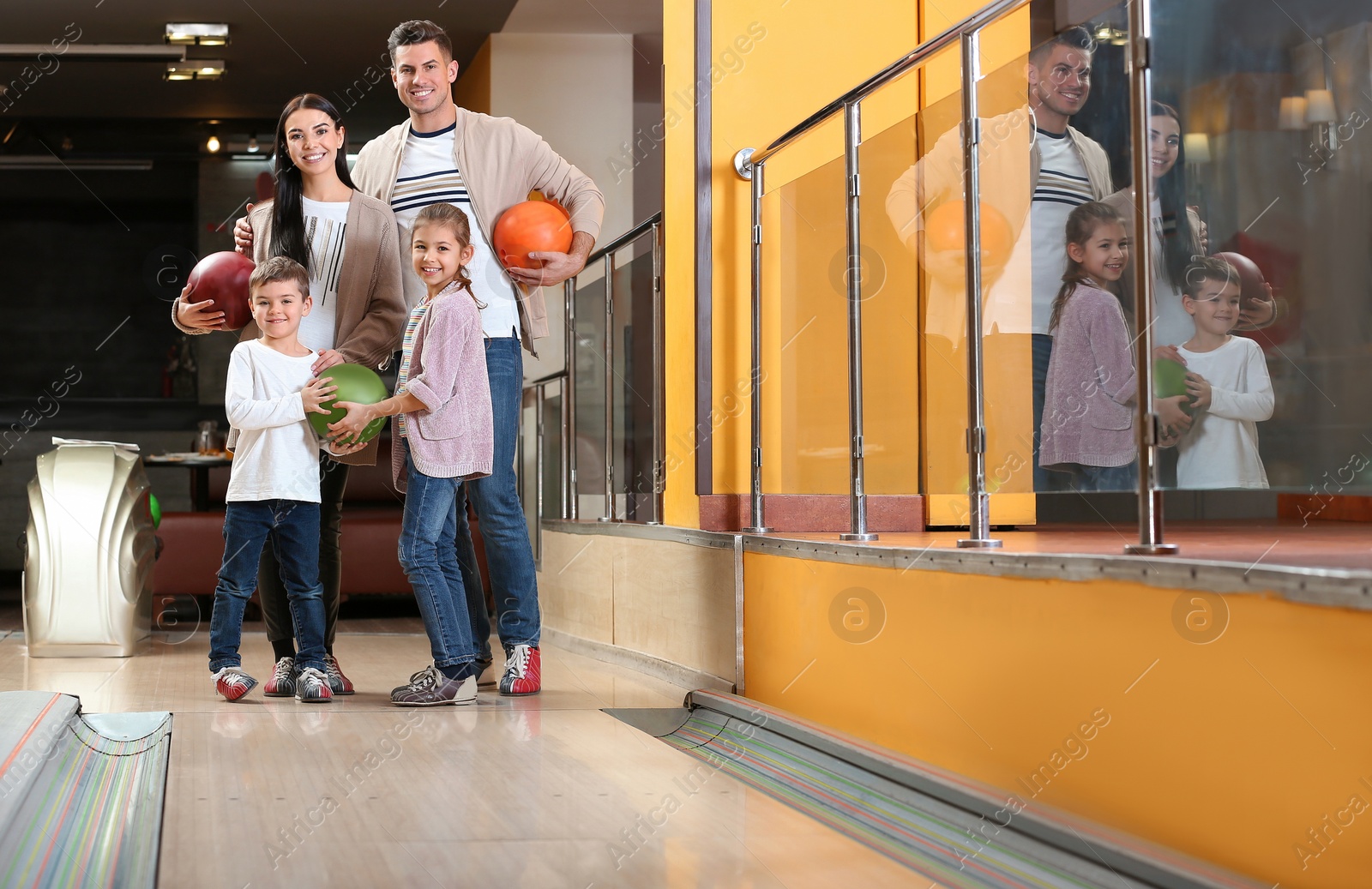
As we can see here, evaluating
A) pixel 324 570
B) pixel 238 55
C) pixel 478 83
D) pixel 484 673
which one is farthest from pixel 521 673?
pixel 238 55

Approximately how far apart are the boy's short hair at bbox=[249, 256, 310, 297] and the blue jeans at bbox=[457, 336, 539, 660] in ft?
1.31

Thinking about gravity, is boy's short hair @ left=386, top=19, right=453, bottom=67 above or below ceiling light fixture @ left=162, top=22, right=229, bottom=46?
below

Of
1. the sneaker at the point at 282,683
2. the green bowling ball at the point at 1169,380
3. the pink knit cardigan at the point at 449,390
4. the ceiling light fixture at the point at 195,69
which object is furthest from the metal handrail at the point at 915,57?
the ceiling light fixture at the point at 195,69

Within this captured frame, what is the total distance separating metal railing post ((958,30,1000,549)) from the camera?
1979 millimetres

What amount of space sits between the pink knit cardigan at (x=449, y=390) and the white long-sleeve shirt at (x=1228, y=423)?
1.44m

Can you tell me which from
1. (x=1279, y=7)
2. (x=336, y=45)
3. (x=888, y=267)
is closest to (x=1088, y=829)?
(x=1279, y=7)

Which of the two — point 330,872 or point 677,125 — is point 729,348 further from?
point 330,872

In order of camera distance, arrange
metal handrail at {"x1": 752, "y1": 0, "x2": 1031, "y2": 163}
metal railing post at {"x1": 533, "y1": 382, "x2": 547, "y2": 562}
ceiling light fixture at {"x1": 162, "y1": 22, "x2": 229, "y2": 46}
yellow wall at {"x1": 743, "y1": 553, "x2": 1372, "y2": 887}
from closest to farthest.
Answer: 1. yellow wall at {"x1": 743, "y1": 553, "x2": 1372, "y2": 887}
2. metal handrail at {"x1": 752, "y1": 0, "x2": 1031, "y2": 163}
3. metal railing post at {"x1": 533, "y1": 382, "x2": 547, "y2": 562}
4. ceiling light fixture at {"x1": 162, "y1": 22, "x2": 229, "y2": 46}

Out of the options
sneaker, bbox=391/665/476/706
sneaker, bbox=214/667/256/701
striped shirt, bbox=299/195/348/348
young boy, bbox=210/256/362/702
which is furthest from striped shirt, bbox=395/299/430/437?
sneaker, bbox=214/667/256/701

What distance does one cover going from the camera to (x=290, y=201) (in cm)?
266

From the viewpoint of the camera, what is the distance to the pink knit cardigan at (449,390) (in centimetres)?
248

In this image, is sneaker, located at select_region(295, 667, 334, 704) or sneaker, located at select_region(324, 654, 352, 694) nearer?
sneaker, located at select_region(295, 667, 334, 704)

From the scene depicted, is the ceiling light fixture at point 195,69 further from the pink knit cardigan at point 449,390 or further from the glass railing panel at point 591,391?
the pink knit cardigan at point 449,390

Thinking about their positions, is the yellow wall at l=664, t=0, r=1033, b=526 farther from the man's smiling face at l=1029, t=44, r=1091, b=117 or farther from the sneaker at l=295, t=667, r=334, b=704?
the sneaker at l=295, t=667, r=334, b=704
